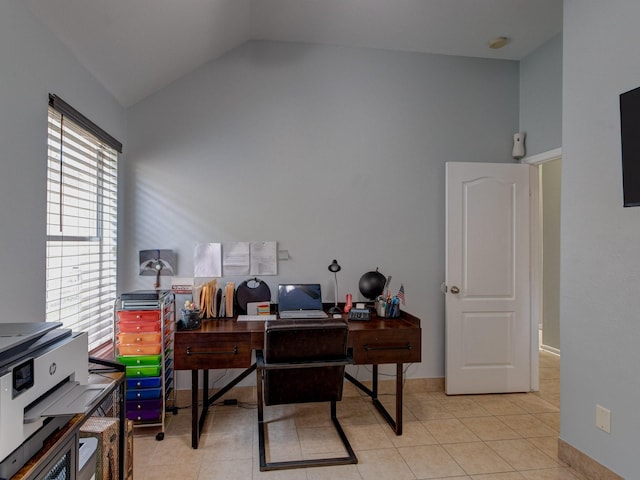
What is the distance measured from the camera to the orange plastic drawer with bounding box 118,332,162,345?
2623 millimetres

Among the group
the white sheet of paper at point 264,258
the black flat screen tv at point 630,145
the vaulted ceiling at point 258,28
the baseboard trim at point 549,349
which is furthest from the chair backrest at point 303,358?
the baseboard trim at point 549,349

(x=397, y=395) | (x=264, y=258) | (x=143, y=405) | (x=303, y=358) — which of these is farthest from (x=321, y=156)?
(x=143, y=405)

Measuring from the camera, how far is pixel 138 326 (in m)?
2.64

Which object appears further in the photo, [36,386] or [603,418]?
[603,418]

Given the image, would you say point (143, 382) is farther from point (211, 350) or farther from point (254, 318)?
point (254, 318)

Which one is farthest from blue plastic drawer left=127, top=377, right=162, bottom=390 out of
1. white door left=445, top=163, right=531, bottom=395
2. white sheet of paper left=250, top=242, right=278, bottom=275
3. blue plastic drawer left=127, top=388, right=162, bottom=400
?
white door left=445, top=163, right=531, bottom=395

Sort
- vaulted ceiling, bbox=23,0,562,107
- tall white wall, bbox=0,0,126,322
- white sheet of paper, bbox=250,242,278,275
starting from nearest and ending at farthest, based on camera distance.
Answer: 1. tall white wall, bbox=0,0,126,322
2. vaulted ceiling, bbox=23,0,562,107
3. white sheet of paper, bbox=250,242,278,275

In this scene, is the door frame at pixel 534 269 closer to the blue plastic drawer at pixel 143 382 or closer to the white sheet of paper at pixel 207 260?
the white sheet of paper at pixel 207 260

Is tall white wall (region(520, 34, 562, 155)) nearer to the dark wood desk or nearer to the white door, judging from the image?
the white door

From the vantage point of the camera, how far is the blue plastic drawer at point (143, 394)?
2611mm

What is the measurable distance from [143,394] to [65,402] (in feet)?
5.31

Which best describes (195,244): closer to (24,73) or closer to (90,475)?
(24,73)

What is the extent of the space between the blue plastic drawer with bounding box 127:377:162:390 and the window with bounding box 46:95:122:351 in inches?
14.5

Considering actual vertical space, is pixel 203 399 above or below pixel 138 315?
below
